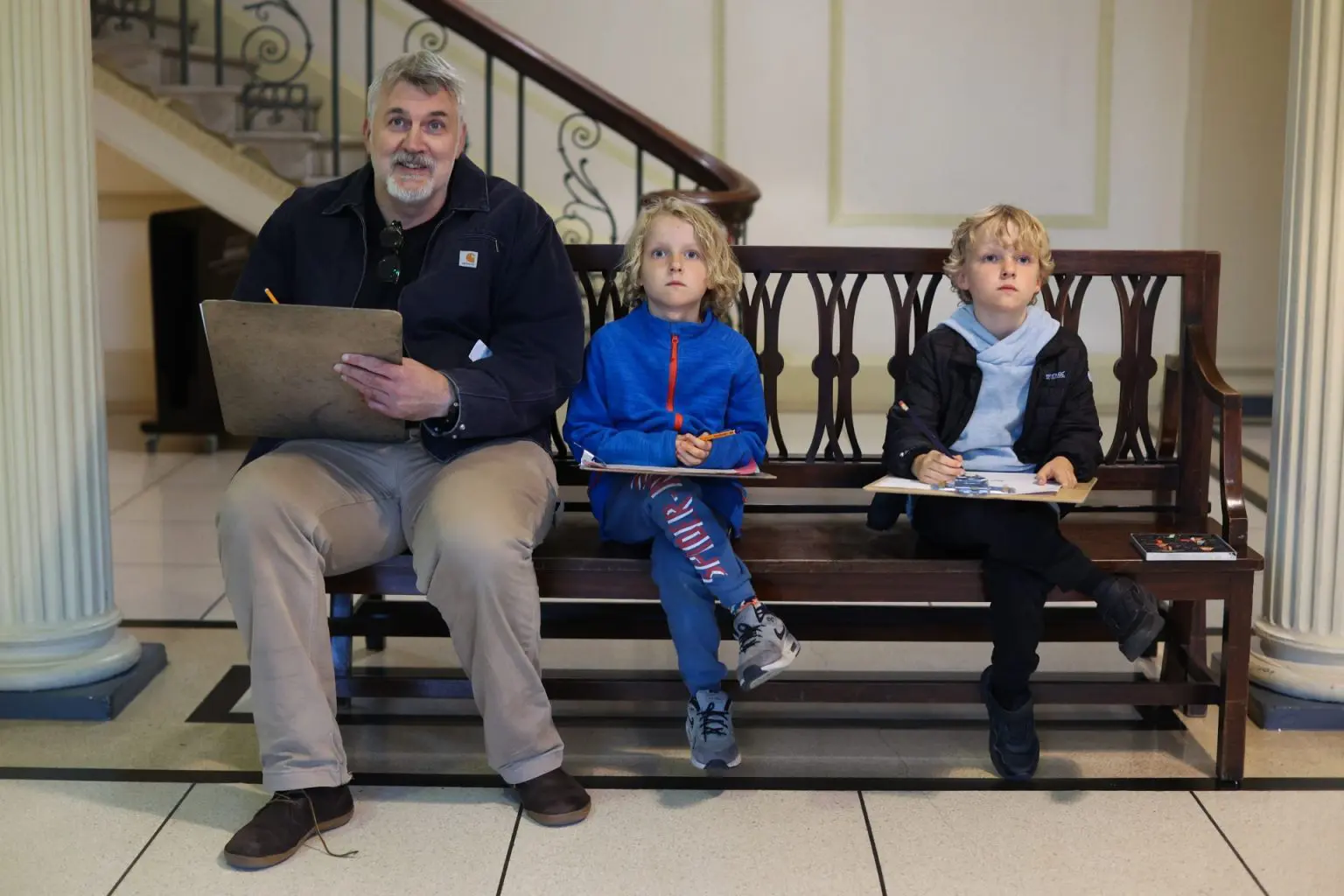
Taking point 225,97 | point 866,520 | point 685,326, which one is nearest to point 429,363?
point 685,326

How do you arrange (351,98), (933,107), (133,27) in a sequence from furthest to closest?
(933,107) → (351,98) → (133,27)

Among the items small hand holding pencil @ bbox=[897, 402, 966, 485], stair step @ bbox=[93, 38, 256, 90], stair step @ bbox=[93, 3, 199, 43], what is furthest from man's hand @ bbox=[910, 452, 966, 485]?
stair step @ bbox=[93, 3, 199, 43]

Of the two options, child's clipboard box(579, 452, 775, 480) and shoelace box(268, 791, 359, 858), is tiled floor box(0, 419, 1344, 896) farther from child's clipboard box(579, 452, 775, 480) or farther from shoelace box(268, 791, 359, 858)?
child's clipboard box(579, 452, 775, 480)

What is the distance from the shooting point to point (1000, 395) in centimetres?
283

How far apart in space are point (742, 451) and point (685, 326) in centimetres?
27

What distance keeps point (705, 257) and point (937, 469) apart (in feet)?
1.85

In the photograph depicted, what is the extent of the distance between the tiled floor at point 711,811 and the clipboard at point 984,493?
1.69 feet

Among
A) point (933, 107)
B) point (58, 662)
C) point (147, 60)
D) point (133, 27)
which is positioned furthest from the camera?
point (933, 107)

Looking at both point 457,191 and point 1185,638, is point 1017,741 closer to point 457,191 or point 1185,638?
point 1185,638

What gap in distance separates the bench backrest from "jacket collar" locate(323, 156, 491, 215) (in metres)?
0.26

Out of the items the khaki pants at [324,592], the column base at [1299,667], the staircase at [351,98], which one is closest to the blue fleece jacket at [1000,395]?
the column base at [1299,667]

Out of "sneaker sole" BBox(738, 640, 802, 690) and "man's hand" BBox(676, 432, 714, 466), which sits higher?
"man's hand" BBox(676, 432, 714, 466)

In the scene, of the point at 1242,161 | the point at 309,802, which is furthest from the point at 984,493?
the point at 1242,161

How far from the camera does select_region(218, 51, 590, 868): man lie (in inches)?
Answer: 98.7
